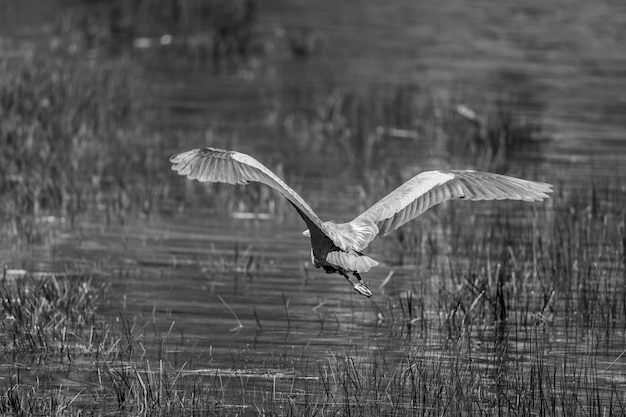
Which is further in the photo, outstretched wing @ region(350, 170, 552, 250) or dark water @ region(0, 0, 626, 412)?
dark water @ region(0, 0, 626, 412)

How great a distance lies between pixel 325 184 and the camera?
15.9 metres

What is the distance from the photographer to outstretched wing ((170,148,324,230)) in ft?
26.4

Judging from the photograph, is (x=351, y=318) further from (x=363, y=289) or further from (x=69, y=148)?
(x=69, y=148)

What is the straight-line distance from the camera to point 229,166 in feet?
27.1

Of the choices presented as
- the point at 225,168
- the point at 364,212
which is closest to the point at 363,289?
the point at 364,212

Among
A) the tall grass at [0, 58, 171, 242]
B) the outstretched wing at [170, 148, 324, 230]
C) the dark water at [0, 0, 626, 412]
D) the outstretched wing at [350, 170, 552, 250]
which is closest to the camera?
the outstretched wing at [170, 148, 324, 230]

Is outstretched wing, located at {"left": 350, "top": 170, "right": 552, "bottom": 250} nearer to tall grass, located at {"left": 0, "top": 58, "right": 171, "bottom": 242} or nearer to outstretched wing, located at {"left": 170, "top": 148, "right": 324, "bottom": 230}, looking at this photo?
outstretched wing, located at {"left": 170, "top": 148, "right": 324, "bottom": 230}

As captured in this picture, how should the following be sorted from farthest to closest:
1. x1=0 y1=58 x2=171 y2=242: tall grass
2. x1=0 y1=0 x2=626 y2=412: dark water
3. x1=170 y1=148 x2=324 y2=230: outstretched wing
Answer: x1=0 y1=58 x2=171 y2=242: tall grass, x1=0 y1=0 x2=626 y2=412: dark water, x1=170 y1=148 x2=324 y2=230: outstretched wing

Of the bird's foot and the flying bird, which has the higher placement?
the flying bird

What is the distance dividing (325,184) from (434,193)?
23.2 feet

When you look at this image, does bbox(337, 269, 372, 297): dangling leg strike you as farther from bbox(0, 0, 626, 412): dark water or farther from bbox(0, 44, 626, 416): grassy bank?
bbox(0, 0, 626, 412): dark water

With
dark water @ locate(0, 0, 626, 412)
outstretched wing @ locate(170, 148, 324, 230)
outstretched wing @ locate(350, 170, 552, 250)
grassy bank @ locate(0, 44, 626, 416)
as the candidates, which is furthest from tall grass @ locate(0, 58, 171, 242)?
outstretched wing @ locate(350, 170, 552, 250)

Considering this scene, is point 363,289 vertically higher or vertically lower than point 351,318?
higher

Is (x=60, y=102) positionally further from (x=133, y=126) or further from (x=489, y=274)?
(x=489, y=274)
